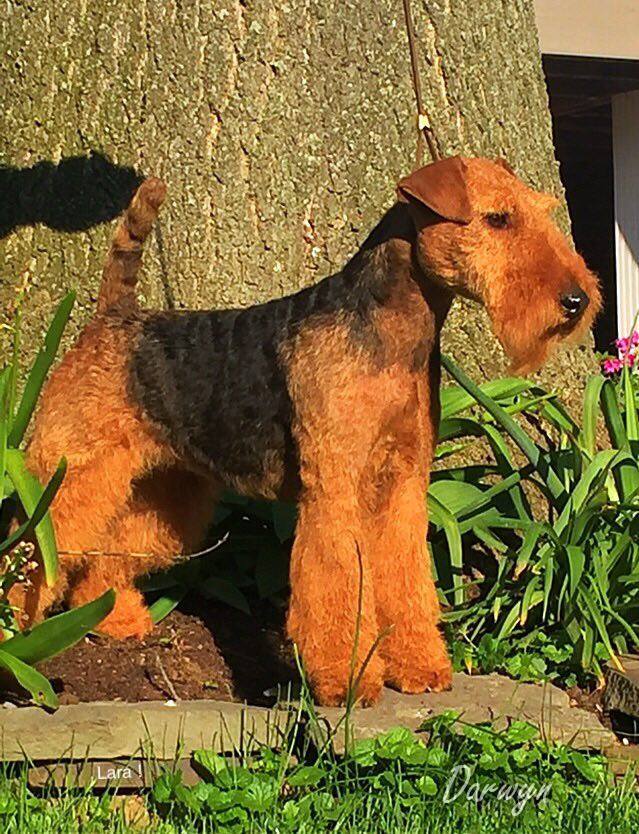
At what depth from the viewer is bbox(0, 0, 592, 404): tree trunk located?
417 cm

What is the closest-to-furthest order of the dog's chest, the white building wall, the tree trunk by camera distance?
the dog's chest, the tree trunk, the white building wall

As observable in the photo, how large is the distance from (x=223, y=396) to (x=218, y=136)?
1.21m

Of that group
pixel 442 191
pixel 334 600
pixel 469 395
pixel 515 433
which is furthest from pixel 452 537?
pixel 442 191

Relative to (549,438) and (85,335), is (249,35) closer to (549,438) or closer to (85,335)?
(85,335)

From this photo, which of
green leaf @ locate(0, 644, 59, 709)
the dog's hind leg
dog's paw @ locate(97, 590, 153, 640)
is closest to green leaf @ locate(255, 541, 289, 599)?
the dog's hind leg

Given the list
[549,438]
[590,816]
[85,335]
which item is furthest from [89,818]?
[549,438]

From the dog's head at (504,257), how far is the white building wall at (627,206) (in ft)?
22.0

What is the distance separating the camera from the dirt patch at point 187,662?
346 centimetres

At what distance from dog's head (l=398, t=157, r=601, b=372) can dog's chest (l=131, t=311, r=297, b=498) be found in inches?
21.3

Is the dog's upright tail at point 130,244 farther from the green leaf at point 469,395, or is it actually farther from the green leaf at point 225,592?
the green leaf at point 469,395

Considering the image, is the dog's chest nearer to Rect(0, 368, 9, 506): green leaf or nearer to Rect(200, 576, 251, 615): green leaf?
Rect(0, 368, 9, 506): green leaf

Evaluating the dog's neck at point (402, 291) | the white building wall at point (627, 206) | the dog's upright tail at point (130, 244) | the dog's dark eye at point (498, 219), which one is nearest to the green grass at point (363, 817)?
the dog's neck at point (402, 291)

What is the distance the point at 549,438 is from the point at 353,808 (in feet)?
6.25

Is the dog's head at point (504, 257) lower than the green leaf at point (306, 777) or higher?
higher
